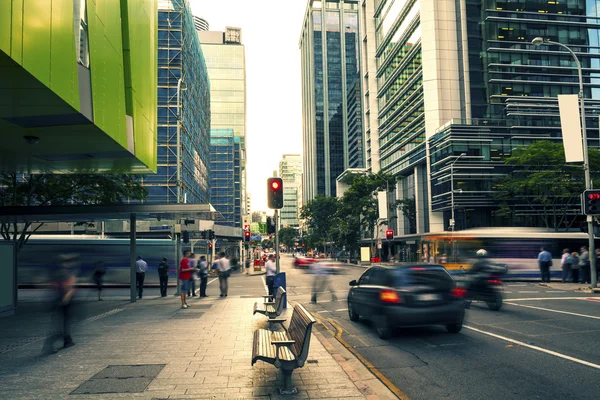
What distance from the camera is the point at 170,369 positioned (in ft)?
22.5

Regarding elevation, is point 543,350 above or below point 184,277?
below

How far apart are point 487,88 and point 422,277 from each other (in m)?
49.1

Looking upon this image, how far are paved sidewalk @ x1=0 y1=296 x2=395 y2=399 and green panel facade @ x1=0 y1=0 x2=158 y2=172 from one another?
14.3 ft

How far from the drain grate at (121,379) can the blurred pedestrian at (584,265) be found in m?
22.5

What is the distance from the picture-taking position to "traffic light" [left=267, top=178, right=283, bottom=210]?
12.4 meters

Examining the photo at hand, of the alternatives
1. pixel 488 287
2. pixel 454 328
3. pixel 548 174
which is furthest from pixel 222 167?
pixel 454 328

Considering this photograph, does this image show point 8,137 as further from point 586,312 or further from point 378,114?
point 378,114

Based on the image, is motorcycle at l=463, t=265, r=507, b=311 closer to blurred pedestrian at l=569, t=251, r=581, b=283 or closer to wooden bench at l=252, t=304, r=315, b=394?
wooden bench at l=252, t=304, r=315, b=394

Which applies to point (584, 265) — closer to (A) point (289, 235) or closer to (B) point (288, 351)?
(B) point (288, 351)

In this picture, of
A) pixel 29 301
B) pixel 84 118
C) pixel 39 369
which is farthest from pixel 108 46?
pixel 29 301

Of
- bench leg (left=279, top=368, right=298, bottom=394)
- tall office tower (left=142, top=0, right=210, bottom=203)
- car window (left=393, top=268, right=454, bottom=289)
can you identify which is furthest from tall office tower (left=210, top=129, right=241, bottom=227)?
bench leg (left=279, top=368, right=298, bottom=394)

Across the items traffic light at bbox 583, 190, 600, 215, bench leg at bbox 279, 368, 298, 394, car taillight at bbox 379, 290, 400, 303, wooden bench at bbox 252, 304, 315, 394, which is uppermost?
traffic light at bbox 583, 190, 600, 215

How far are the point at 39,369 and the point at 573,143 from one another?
20.8 m

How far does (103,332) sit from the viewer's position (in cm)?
1034
